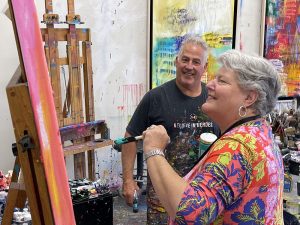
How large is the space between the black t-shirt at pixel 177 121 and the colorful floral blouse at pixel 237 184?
94 centimetres

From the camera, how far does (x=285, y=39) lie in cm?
446

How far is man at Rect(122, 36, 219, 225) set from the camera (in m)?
2.15

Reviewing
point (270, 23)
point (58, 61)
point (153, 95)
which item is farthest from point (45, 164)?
point (270, 23)

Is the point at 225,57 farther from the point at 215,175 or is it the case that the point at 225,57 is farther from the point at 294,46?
the point at 294,46

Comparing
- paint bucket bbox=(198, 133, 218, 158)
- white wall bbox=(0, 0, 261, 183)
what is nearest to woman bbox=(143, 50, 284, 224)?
paint bucket bbox=(198, 133, 218, 158)

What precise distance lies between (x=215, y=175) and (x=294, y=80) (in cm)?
381

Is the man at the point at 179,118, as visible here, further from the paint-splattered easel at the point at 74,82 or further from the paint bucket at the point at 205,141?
the paint-splattered easel at the point at 74,82

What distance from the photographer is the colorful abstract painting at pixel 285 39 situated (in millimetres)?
4355

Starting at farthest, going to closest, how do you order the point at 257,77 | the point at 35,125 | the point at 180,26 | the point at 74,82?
the point at 180,26 < the point at 74,82 < the point at 257,77 < the point at 35,125

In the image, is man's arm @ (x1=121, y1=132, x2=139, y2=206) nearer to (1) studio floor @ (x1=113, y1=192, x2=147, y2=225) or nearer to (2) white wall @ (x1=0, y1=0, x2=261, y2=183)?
(1) studio floor @ (x1=113, y1=192, x2=147, y2=225)

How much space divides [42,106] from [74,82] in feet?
6.98

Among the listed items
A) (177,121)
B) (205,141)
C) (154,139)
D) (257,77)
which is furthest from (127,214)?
(257,77)

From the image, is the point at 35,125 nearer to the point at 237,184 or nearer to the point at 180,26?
the point at 237,184

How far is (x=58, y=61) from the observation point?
2.95 meters
